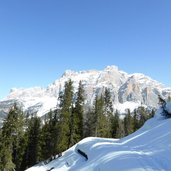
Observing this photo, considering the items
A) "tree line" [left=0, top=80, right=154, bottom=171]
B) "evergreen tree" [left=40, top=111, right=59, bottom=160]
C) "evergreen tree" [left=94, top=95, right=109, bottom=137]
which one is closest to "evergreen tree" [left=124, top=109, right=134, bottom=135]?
"tree line" [left=0, top=80, right=154, bottom=171]

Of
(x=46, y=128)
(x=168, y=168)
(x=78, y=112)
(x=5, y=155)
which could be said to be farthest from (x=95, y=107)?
(x=168, y=168)

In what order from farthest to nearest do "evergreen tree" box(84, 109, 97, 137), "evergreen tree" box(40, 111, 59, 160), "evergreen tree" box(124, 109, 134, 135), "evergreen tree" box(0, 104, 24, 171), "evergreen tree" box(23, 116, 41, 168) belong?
"evergreen tree" box(124, 109, 134, 135), "evergreen tree" box(23, 116, 41, 168), "evergreen tree" box(84, 109, 97, 137), "evergreen tree" box(40, 111, 59, 160), "evergreen tree" box(0, 104, 24, 171)

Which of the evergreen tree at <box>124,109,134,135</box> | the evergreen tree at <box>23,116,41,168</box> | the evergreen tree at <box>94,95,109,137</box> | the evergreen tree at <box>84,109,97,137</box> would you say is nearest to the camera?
the evergreen tree at <box>94,95,109,137</box>

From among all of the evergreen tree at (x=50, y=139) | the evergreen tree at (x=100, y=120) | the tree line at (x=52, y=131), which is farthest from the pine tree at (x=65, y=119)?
the evergreen tree at (x=100, y=120)

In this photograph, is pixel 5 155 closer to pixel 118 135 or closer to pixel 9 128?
pixel 9 128

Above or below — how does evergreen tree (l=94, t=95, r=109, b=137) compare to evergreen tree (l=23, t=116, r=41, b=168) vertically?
above

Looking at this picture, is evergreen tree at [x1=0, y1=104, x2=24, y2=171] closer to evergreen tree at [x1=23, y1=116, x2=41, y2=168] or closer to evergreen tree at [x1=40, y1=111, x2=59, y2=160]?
evergreen tree at [x1=40, y1=111, x2=59, y2=160]

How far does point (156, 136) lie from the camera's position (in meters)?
23.0

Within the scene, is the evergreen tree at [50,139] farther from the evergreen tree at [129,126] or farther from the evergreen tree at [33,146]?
the evergreen tree at [129,126]

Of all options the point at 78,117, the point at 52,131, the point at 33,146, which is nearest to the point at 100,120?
the point at 78,117

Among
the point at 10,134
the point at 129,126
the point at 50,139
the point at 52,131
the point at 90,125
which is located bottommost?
the point at 50,139

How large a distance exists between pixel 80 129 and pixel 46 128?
858 cm

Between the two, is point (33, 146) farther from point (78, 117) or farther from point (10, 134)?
point (78, 117)

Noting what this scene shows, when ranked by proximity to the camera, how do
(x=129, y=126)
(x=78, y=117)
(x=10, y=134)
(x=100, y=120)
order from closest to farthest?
1. (x=10, y=134)
2. (x=78, y=117)
3. (x=100, y=120)
4. (x=129, y=126)
